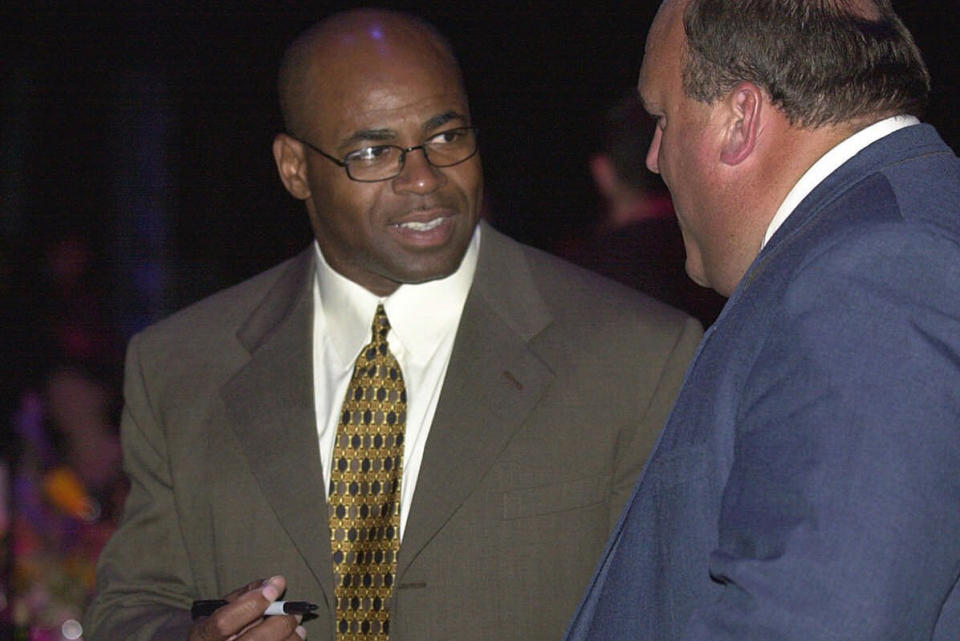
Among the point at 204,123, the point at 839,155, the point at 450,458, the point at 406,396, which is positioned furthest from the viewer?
the point at 204,123

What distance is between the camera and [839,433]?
1.10 m

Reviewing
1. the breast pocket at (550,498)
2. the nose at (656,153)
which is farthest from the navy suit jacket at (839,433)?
the breast pocket at (550,498)

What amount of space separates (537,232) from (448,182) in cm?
597

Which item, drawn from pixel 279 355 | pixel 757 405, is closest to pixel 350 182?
pixel 279 355

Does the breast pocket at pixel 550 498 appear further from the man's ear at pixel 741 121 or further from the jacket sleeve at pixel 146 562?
the man's ear at pixel 741 121

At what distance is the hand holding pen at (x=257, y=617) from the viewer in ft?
6.12

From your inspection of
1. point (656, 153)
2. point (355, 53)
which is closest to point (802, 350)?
point (656, 153)

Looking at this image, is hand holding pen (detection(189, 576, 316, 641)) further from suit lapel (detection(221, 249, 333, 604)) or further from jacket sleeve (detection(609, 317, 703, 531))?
jacket sleeve (detection(609, 317, 703, 531))

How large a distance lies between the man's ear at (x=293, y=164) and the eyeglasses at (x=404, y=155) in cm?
20

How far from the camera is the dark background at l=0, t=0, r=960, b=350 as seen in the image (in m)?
7.07

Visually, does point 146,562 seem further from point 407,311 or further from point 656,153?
point 656,153

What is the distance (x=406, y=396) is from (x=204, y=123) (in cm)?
591

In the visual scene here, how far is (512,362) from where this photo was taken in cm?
217


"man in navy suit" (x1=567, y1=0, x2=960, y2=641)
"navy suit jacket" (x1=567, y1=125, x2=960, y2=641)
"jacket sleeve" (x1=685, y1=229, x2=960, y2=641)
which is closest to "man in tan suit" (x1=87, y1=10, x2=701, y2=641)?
"man in navy suit" (x1=567, y1=0, x2=960, y2=641)
